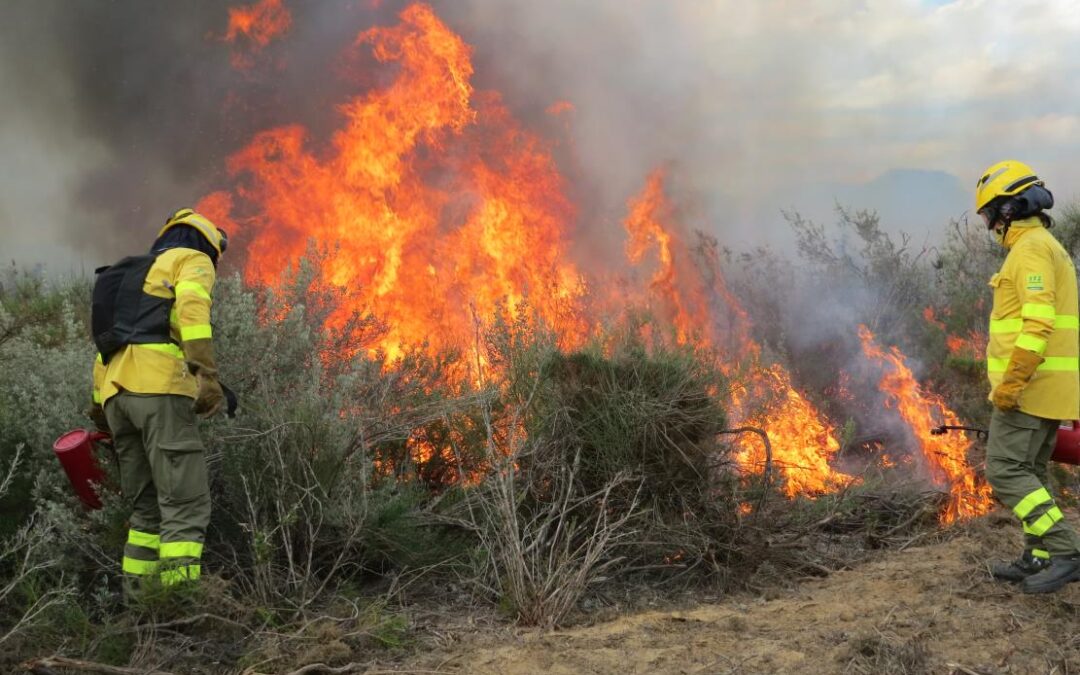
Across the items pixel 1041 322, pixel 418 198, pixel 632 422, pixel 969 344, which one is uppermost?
pixel 418 198

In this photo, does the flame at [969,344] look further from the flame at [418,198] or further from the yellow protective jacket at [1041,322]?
the yellow protective jacket at [1041,322]

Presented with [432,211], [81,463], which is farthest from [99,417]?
[432,211]

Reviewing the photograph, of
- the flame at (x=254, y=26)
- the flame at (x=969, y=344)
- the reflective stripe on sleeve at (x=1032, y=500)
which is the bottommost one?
the reflective stripe on sleeve at (x=1032, y=500)

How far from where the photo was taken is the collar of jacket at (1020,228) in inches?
185

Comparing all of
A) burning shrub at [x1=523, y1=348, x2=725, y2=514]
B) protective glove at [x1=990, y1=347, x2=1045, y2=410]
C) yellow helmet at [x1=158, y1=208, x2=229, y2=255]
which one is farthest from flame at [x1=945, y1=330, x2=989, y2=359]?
yellow helmet at [x1=158, y1=208, x2=229, y2=255]

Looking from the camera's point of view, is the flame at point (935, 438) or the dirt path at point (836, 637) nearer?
the dirt path at point (836, 637)

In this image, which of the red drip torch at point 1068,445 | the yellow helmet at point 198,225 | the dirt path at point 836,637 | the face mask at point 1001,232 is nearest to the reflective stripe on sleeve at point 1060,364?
the red drip torch at point 1068,445

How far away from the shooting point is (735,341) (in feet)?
32.6

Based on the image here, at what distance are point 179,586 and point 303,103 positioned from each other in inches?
330

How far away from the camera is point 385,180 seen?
9.78 meters

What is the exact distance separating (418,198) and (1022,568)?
7340mm

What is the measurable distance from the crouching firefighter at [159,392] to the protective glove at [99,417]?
160 millimetres

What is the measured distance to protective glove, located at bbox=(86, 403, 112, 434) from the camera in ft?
14.9

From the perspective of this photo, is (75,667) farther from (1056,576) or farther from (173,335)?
(1056,576)
